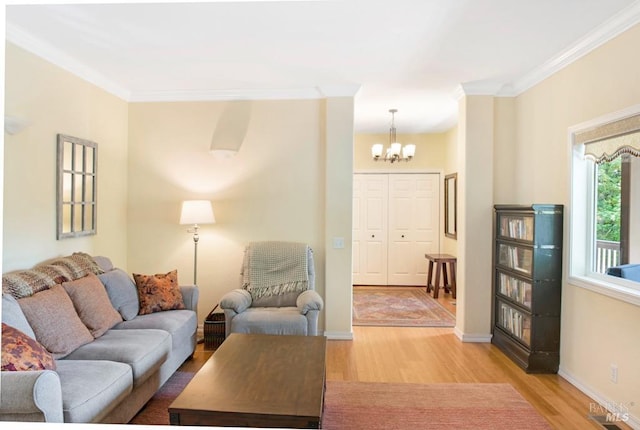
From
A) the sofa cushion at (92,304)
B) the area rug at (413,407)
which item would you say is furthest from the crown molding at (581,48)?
the sofa cushion at (92,304)

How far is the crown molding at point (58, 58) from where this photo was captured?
280 centimetres

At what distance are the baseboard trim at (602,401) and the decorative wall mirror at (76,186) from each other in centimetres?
433

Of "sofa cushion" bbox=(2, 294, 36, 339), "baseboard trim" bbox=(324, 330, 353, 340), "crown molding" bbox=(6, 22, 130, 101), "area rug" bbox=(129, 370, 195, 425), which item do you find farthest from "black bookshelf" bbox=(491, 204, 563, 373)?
"crown molding" bbox=(6, 22, 130, 101)

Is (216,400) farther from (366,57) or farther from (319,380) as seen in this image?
(366,57)

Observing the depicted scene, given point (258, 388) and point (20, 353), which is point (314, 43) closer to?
point (258, 388)

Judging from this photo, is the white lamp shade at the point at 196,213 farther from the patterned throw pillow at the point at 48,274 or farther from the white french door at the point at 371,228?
the white french door at the point at 371,228

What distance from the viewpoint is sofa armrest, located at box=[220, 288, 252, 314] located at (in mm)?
3400

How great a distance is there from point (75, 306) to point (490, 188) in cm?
Result: 386

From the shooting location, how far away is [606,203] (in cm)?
294

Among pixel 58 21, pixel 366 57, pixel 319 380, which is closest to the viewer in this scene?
pixel 319 380

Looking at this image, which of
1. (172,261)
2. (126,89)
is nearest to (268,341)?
(172,261)

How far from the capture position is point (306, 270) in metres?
3.85

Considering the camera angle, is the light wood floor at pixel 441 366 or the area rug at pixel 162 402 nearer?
the area rug at pixel 162 402

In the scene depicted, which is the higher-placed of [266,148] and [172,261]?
[266,148]
